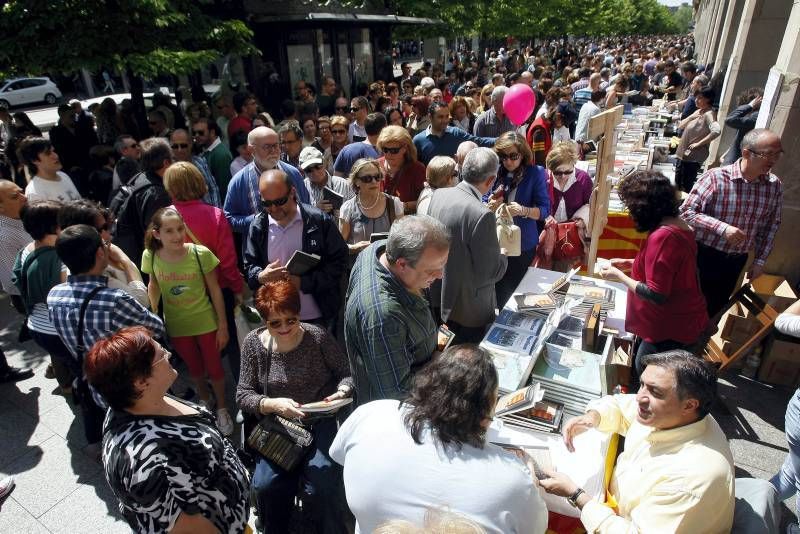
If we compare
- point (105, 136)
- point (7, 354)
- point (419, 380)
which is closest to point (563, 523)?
point (419, 380)

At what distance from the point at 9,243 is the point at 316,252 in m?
2.76

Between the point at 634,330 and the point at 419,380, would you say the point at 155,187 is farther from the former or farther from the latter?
the point at 634,330

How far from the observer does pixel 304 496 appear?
2697mm

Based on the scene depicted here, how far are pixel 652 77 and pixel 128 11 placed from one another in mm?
18807

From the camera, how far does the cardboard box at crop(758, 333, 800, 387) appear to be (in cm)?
397

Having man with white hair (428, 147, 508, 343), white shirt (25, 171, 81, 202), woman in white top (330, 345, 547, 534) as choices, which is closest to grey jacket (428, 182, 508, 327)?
man with white hair (428, 147, 508, 343)

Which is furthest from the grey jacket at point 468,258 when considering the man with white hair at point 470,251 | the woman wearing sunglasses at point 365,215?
the woman wearing sunglasses at point 365,215

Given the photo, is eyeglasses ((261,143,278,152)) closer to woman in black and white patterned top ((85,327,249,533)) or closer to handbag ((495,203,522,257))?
handbag ((495,203,522,257))

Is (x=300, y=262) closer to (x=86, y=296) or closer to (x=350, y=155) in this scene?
(x=86, y=296)

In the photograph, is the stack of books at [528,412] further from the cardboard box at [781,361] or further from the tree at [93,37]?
the tree at [93,37]

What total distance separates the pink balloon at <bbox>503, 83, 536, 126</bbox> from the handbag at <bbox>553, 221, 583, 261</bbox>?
264cm

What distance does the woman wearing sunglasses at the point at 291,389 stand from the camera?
8.71ft

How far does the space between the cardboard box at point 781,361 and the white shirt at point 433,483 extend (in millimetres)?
3565

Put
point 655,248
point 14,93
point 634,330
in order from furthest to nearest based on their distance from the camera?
point 14,93
point 634,330
point 655,248
